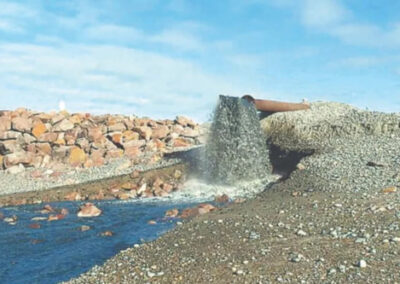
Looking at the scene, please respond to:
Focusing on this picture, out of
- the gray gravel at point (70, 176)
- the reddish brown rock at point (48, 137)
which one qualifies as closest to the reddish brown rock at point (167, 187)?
the gray gravel at point (70, 176)

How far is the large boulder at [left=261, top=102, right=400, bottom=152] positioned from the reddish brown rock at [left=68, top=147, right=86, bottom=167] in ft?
50.7

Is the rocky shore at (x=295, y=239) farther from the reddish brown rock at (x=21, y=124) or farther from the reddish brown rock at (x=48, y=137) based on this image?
the reddish brown rock at (x=21, y=124)

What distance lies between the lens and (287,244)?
1362cm

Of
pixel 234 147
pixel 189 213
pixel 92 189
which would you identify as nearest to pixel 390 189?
pixel 189 213

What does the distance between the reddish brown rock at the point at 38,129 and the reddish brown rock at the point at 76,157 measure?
183 inches

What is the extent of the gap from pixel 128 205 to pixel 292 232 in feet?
45.2

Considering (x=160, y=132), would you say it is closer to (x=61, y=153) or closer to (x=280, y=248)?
(x=61, y=153)

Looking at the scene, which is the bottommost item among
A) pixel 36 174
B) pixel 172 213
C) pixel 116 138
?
pixel 36 174

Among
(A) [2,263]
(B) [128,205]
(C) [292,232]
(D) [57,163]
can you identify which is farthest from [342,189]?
(D) [57,163]

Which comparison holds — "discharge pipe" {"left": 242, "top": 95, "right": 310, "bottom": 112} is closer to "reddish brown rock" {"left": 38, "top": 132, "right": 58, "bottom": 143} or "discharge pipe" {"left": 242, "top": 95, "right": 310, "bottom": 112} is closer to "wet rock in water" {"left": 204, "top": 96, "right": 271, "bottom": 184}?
"wet rock in water" {"left": 204, "top": 96, "right": 271, "bottom": 184}

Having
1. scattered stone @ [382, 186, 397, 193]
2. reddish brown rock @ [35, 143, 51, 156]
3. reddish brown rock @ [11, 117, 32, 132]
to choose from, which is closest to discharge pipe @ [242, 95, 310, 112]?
reddish brown rock @ [35, 143, 51, 156]

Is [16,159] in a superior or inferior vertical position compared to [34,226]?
superior

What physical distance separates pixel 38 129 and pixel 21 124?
5.32 ft

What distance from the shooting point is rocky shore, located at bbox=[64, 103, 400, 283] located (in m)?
11.6
